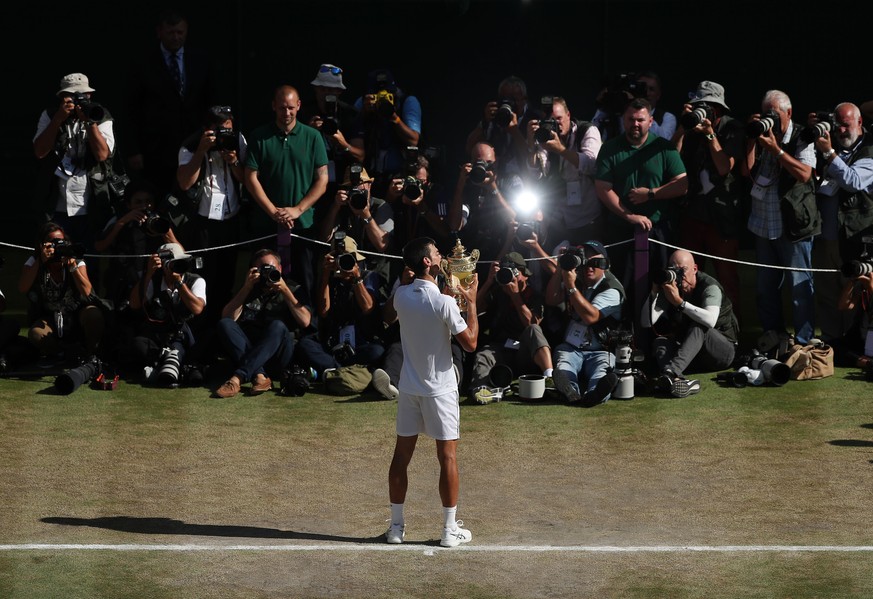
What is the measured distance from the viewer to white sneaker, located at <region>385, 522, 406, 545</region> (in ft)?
28.2

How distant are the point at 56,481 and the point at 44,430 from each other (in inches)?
50.9

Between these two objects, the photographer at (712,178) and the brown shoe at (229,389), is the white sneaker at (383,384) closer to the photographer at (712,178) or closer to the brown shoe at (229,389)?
the brown shoe at (229,389)

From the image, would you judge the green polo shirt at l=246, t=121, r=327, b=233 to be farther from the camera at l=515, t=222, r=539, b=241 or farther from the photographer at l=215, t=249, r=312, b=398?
the camera at l=515, t=222, r=539, b=241

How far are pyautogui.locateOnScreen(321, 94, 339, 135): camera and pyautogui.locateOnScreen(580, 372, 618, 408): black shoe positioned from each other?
335 cm

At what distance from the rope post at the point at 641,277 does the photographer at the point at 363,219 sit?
2.15 metres

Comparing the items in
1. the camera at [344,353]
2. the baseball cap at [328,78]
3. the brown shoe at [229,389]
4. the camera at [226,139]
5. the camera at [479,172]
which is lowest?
the brown shoe at [229,389]

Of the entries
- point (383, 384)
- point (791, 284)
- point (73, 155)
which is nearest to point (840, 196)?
point (791, 284)

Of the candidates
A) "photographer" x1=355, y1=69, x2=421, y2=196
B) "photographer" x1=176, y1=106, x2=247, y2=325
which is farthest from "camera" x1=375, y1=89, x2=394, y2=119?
"photographer" x1=176, y1=106, x2=247, y2=325

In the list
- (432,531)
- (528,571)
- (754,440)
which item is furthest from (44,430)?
(754,440)

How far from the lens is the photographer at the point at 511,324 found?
12.0 m

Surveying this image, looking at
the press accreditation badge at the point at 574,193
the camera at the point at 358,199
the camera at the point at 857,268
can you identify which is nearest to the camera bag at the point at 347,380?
the camera at the point at 358,199

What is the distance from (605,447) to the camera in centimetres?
1066

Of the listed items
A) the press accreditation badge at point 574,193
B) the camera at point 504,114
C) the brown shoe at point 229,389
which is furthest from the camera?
the camera at point 504,114

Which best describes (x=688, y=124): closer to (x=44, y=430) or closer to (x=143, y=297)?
(x=143, y=297)
